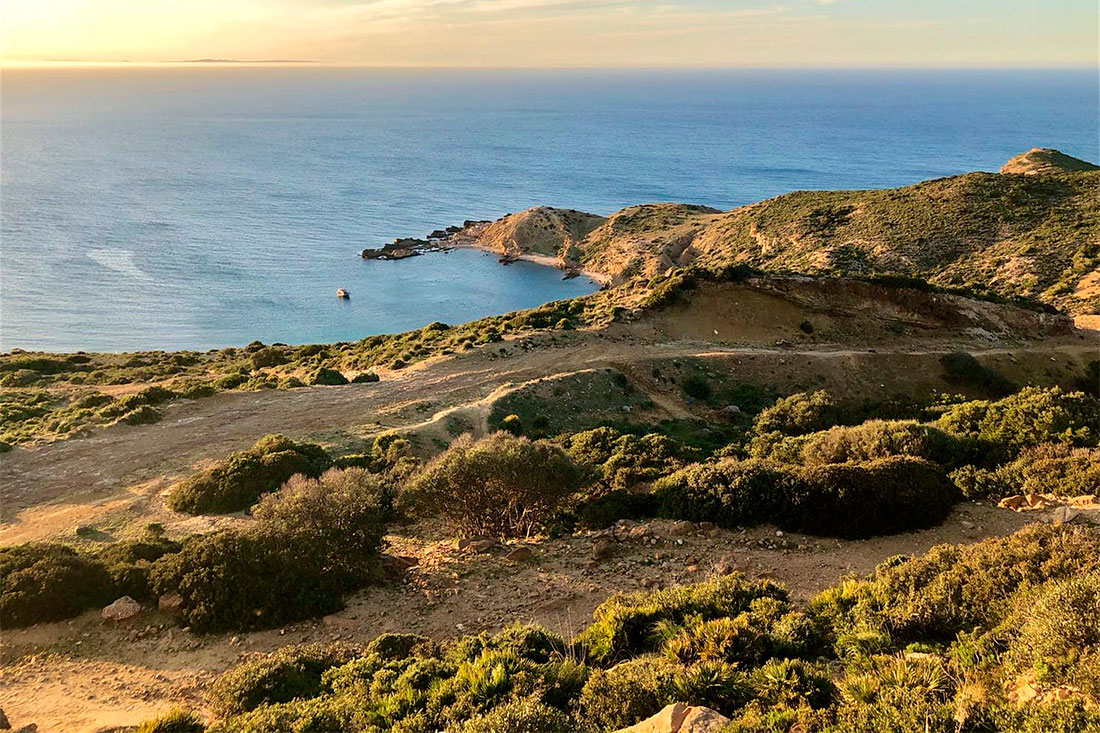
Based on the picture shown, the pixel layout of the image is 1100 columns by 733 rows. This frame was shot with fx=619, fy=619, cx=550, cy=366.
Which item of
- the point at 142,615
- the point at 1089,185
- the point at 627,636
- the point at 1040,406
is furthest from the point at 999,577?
the point at 1089,185

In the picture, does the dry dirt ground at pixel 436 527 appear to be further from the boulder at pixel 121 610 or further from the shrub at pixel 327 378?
the shrub at pixel 327 378

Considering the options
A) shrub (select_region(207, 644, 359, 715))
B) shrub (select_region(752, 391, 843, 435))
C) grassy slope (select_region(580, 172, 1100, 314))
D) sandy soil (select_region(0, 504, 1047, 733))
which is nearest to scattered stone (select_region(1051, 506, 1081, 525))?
sandy soil (select_region(0, 504, 1047, 733))

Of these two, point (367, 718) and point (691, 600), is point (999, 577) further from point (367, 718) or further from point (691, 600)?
point (367, 718)

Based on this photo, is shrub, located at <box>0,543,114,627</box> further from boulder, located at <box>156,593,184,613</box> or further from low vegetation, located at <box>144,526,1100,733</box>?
low vegetation, located at <box>144,526,1100,733</box>

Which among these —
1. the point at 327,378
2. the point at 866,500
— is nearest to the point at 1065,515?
the point at 866,500

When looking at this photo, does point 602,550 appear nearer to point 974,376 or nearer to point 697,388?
point 697,388

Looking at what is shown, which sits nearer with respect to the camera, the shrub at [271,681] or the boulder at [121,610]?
the shrub at [271,681]

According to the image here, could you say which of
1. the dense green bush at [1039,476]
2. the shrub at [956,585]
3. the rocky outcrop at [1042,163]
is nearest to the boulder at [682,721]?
the shrub at [956,585]
